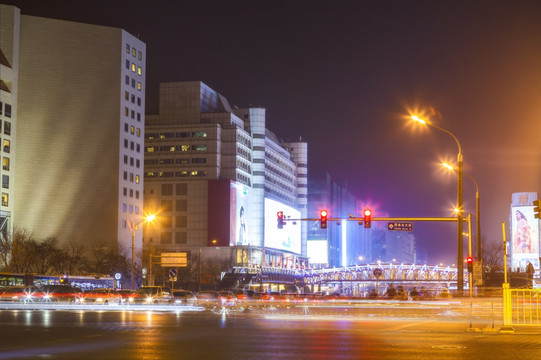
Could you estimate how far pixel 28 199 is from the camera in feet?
466

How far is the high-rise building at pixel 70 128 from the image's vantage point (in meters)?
142

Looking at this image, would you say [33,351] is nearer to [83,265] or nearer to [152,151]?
[83,265]

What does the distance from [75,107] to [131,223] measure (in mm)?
24333

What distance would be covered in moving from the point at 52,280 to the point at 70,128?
64999 mm

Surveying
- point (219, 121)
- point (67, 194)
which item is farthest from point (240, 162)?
point (67, 194)

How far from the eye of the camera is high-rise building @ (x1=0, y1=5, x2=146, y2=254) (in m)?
142

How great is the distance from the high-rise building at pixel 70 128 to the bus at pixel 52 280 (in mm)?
42839

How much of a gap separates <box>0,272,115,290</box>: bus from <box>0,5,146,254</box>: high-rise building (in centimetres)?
4284

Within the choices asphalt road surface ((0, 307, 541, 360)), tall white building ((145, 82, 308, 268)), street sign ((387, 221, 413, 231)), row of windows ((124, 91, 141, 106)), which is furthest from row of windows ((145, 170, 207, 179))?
asphalt road surface ((0, 307, 541, 360))

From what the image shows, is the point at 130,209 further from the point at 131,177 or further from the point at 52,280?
the point at 52,280

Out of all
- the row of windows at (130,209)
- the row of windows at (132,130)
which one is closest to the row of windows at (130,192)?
the row of windows at (130,209)

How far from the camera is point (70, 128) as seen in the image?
146m

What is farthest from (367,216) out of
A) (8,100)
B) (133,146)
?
(133,146)

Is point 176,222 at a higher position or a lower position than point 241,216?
lower
